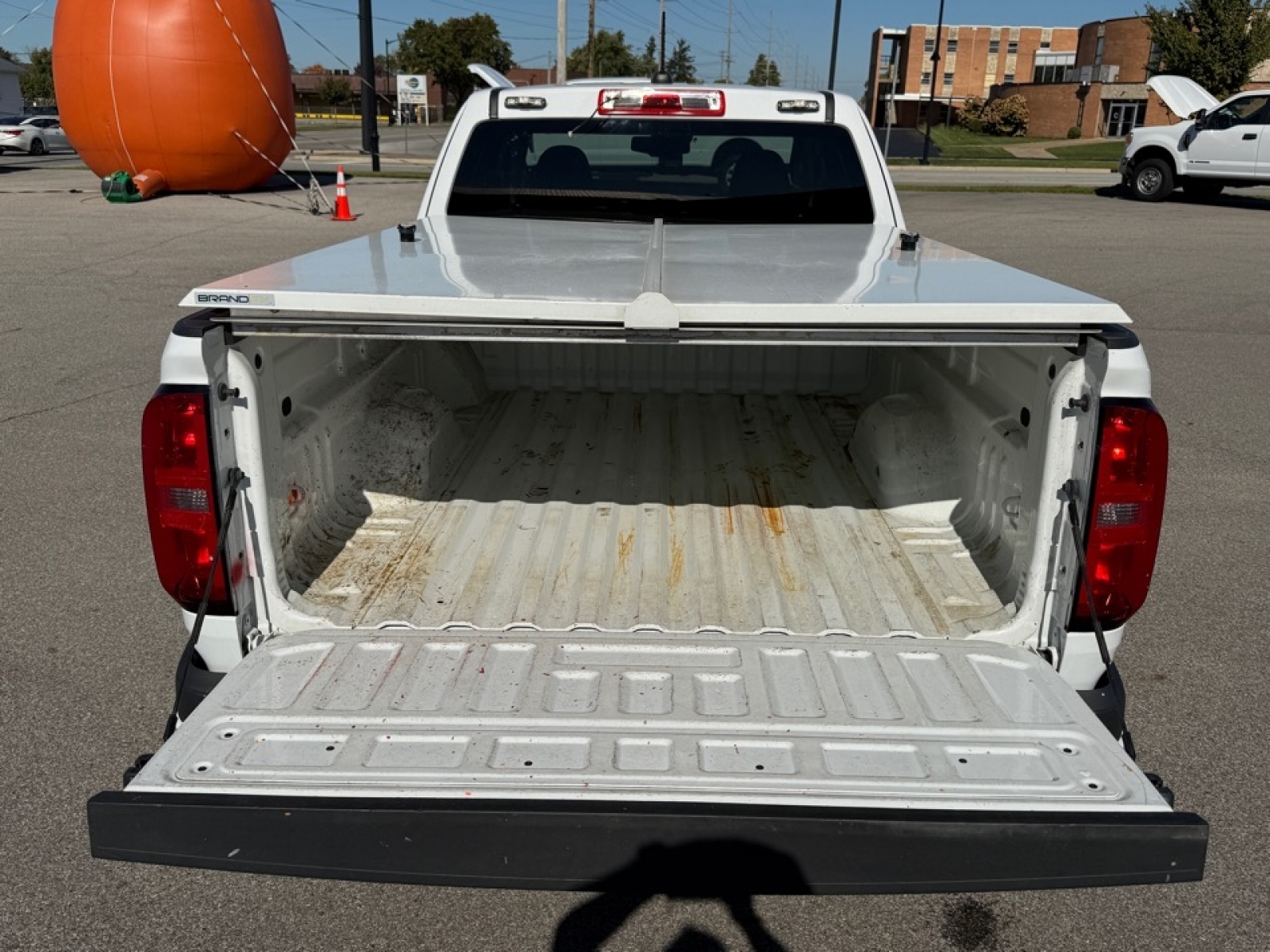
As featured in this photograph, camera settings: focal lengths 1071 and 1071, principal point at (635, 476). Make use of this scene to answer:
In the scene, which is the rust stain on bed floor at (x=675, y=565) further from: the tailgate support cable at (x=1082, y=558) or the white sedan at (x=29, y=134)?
the white sedan at (x=29, y=134)

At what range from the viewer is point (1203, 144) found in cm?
2094

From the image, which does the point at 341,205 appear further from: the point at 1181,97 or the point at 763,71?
the point at 763,71

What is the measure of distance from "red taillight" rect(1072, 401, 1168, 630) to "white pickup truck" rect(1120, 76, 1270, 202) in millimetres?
20807

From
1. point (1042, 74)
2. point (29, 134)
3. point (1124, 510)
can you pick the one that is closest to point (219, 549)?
point (1124, 510)

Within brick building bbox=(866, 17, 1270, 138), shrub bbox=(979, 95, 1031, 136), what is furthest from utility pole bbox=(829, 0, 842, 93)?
shrub bbox=(979, 95, 1031, 136)

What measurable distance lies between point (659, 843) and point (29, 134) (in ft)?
136

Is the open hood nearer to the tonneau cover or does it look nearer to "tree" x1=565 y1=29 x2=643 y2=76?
the tonneau cover

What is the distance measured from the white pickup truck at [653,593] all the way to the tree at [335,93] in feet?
275

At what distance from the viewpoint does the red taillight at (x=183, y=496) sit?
250 centimetres

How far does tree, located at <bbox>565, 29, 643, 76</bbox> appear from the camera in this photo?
85.4 meters

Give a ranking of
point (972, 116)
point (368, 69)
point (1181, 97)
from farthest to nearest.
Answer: point (972, 116), point (368, 69), point (1181, 97)

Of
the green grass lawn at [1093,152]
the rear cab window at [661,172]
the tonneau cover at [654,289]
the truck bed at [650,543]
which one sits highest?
the rear cab window at [661,172]

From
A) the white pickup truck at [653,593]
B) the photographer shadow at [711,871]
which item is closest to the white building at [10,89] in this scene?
the white pickup truck at [653,593]

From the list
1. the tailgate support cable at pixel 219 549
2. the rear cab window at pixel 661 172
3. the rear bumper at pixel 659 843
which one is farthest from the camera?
the rear cab window at pixel 661 172
